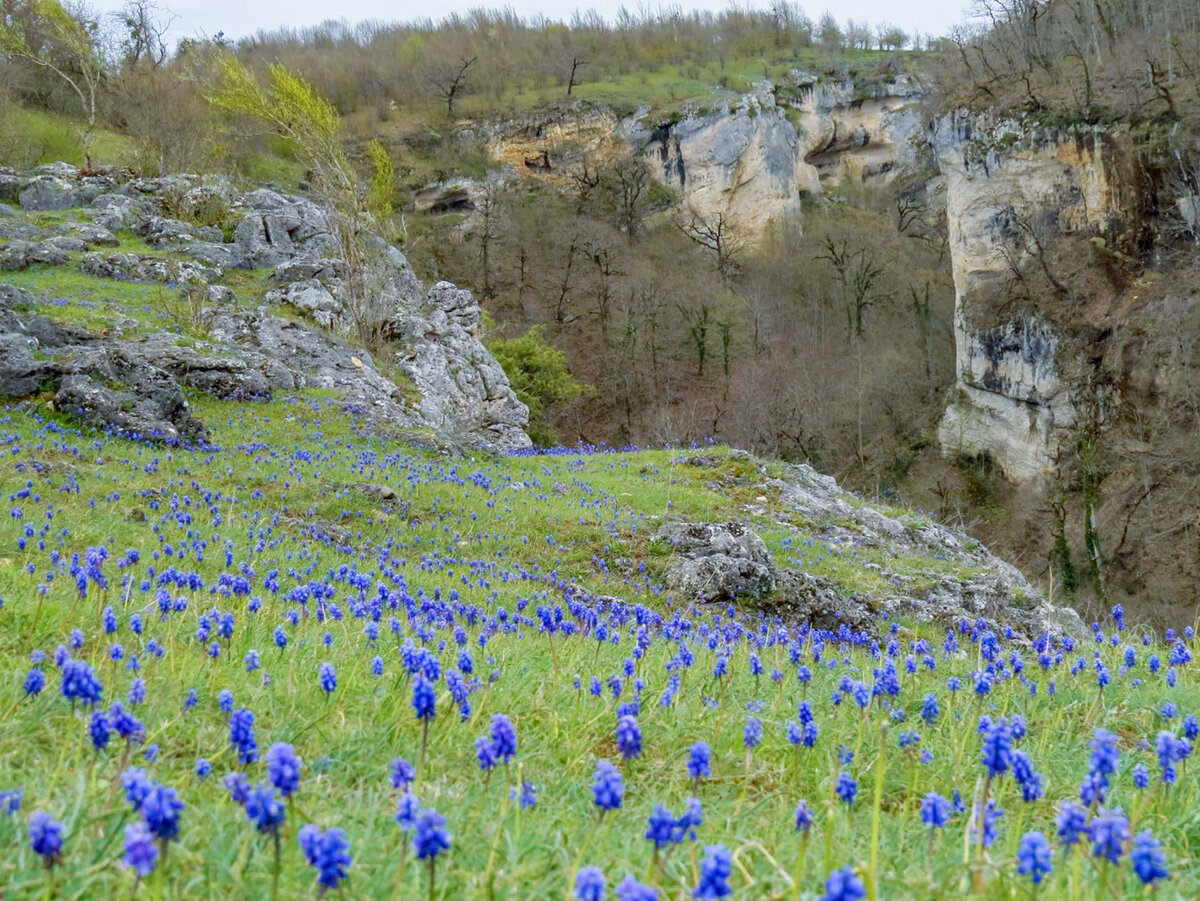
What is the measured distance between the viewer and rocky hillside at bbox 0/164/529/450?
1442 cm

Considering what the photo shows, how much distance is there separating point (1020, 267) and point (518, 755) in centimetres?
4789

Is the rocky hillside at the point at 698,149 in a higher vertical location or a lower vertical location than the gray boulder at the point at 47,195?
higher

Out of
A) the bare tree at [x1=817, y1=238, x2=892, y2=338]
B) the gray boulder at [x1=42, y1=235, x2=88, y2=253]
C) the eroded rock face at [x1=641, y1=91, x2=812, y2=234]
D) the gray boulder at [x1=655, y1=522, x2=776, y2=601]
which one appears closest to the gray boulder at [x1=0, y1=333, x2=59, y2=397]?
the gray boulder at [x1=655, y1=522, x2=776, y2=601]

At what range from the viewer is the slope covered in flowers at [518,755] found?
178 cm

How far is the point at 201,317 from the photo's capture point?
20.8 m

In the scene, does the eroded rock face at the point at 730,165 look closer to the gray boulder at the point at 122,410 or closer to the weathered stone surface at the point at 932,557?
the weathered stone surface at the point at 932,557

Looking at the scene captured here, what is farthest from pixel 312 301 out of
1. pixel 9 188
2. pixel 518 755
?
pixel 518 755

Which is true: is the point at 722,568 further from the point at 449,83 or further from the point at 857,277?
the point at 449,83

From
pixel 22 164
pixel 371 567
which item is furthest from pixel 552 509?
pixel 22 164

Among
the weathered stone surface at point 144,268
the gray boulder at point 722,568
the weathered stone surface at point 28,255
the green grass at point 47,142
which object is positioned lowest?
the gray boulder at point 722,568

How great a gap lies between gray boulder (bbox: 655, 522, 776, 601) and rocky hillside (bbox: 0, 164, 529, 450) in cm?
850

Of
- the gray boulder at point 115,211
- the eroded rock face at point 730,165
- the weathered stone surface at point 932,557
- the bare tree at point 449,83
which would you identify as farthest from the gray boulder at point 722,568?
the bare tree at point 449,83

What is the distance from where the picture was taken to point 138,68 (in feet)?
145

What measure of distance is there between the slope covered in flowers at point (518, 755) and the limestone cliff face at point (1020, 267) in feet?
125
